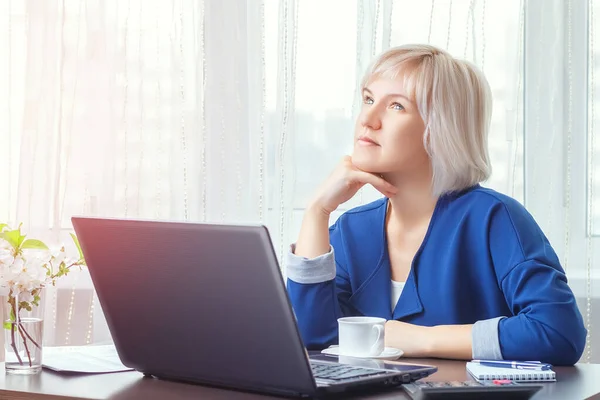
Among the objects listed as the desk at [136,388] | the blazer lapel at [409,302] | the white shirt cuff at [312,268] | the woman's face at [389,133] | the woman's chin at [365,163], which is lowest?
the desk at [136,388]

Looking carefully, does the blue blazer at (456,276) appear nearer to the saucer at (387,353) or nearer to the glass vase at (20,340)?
the saucer at (387,353)

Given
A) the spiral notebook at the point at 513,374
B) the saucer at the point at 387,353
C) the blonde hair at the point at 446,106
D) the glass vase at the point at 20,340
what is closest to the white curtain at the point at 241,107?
the blonde hair at the point at 446,106

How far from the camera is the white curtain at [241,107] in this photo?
2219 millimetres

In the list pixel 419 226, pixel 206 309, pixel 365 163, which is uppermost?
pixel 365 163

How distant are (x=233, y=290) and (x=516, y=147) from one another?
4.52 ft

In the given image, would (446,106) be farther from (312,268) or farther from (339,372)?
(339,372)

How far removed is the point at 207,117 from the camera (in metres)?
2.43

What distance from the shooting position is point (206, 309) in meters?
1.06

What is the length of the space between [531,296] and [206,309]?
629mm

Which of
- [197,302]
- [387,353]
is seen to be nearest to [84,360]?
[197,302]

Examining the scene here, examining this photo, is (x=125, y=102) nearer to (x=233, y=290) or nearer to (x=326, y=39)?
(x=326, y=39)

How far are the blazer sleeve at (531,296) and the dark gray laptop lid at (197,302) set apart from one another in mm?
520

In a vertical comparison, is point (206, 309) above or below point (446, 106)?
below

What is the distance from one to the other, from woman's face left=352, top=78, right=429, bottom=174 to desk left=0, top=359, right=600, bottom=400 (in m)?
0.52
